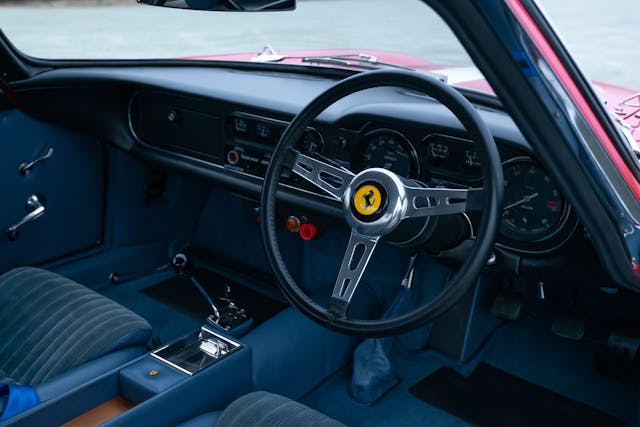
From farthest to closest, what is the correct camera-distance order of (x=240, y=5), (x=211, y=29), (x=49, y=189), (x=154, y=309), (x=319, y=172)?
1. (x=211, y=29)
2. (x=154, y=309)
3. (x=49, y=189)
4. (x=319, y=172)
5. (x=240, y=5)

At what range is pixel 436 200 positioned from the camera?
1569 mm

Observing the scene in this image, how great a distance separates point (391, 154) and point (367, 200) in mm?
625

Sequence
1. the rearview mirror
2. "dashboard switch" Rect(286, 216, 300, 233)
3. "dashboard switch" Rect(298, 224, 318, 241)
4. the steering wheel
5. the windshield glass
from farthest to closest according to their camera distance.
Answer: the windshield glass < "dashboard switch" Rect(286, 216, 300, 233) < "dashboard switch" Rect(298, 224, 318, 241) < the steering wheel < the rearview mirror

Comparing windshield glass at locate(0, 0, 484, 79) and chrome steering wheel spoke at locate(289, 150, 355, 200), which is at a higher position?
windshield glass at locate(0, 0, 484, 79)

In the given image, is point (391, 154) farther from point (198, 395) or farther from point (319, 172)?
point (198, 395)

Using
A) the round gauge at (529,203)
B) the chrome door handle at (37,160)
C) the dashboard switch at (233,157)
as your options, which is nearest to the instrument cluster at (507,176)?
the round gauge at (529,203)

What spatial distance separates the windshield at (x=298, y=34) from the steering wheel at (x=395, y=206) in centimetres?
81

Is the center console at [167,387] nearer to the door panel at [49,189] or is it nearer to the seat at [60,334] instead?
the seat at [60,334]

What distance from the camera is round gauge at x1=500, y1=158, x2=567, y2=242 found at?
6.04 feet

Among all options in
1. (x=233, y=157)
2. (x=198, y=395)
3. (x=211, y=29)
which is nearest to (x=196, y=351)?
(x=198, y=395)

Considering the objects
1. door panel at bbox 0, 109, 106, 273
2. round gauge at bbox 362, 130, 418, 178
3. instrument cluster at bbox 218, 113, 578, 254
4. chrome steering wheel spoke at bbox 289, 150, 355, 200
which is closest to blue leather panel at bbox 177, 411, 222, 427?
chrome steering wheel spoke at bbox 289, 150, 355, 200

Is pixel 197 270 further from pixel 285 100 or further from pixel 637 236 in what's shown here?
pixel 637 236

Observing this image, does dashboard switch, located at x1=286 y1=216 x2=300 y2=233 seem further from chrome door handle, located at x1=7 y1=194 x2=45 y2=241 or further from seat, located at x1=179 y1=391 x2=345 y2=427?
chrome door handle, located at x1=7 y1=194 x2=45 y2=241

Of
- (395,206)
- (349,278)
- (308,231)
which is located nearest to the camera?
(395,206)
